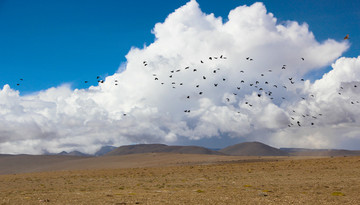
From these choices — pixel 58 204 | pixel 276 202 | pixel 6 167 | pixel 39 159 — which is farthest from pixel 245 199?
pixel 39 159

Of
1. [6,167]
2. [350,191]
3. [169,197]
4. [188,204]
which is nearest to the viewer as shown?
[188,204]

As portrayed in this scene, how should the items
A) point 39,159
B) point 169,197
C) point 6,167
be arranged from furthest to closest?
point 39,159 < point 6,167 < point 169,197

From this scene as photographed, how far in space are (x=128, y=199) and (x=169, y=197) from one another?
279 cm

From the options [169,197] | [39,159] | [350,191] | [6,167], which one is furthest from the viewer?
[39,159]

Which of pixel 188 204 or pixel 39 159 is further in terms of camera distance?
pixel 39 159

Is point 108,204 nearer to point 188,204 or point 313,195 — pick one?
point 188,204

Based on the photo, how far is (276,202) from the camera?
21.7 m

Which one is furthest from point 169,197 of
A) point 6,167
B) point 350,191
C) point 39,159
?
point 39,159

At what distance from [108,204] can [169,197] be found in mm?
4615

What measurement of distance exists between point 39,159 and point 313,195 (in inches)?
6851

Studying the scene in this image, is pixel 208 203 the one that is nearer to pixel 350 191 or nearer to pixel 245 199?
pixel 245 199

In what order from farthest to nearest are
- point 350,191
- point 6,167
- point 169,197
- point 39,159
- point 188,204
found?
point 39,159 → point 6,167 → point 350,191 → point 169,197 → point 188,204

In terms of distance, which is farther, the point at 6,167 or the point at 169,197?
the point at 6,167

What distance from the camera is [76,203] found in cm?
2234
